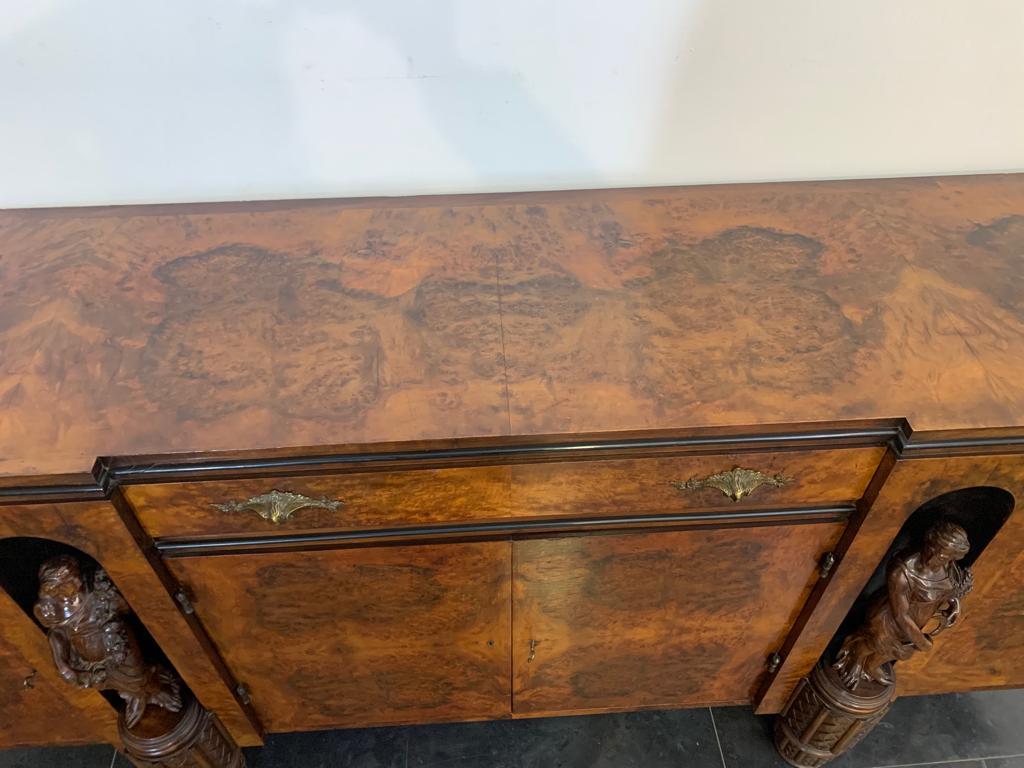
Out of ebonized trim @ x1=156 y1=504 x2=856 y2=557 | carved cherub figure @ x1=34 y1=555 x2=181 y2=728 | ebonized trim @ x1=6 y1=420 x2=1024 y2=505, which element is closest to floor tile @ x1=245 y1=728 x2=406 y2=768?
carved cherub figure @ x1=34 y1=555 x2=181 y2=728

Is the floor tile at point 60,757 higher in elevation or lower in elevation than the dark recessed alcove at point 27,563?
lower

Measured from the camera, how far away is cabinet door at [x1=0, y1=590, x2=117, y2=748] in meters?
1.06

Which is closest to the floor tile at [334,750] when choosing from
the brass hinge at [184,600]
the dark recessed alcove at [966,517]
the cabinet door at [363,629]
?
the cabinet door at [363,629]

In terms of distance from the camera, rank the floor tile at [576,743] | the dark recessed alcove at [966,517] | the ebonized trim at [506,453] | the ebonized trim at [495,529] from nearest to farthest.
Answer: the ebonized trim at [506,453] < the ebonized trim at [495,529] < the dark recessed alcove at [966,517] < the floor tile at [576,743]

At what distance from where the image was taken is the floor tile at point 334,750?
145cm

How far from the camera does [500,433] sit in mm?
857

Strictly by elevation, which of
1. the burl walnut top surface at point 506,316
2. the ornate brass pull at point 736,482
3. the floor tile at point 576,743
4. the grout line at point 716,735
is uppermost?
the burl walnut top surface at point 506,316

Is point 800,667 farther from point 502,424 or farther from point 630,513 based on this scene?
point 502,424

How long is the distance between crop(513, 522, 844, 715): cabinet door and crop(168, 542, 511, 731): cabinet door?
Answer: 0.18 ft

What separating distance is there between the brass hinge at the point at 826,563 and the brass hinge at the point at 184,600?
872 millimetres

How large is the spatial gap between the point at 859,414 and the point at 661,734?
888mm

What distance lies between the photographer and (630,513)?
997 mm

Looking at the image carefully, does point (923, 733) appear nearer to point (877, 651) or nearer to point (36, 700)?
point (877, 651)

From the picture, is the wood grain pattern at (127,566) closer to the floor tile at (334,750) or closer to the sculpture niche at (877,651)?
the floor tile at (334,750)
